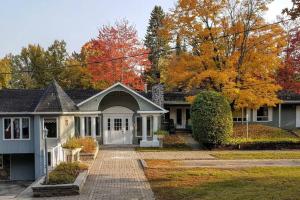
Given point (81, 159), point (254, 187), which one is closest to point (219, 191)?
point (254, 187)

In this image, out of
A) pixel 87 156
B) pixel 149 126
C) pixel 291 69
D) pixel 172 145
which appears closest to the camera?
pixel 87 156

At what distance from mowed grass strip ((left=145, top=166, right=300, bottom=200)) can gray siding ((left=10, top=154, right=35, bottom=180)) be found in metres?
15.4

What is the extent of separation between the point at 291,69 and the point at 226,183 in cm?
2434

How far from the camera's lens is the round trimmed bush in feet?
94.4

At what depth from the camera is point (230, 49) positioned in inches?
1246

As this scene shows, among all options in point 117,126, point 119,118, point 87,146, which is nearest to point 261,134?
Answer: point 119,118

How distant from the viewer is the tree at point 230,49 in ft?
99.1

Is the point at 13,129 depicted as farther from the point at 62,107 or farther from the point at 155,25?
the point at 155,25

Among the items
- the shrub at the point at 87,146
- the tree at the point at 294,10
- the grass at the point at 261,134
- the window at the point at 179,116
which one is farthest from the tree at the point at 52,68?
the tree at the point at 294,10

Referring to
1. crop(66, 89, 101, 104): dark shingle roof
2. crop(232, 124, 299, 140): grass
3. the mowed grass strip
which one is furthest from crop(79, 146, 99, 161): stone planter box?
crop(232, 124, 299, 140): grass

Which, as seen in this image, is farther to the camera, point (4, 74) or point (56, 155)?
point (4, 74)

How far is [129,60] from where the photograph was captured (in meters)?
46.8

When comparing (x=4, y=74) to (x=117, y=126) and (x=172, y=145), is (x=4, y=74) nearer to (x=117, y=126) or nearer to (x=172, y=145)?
(x=117, y=126)

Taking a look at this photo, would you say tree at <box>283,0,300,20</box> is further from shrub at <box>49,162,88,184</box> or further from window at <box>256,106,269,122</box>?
window at <box>256,106,269,122</box>
